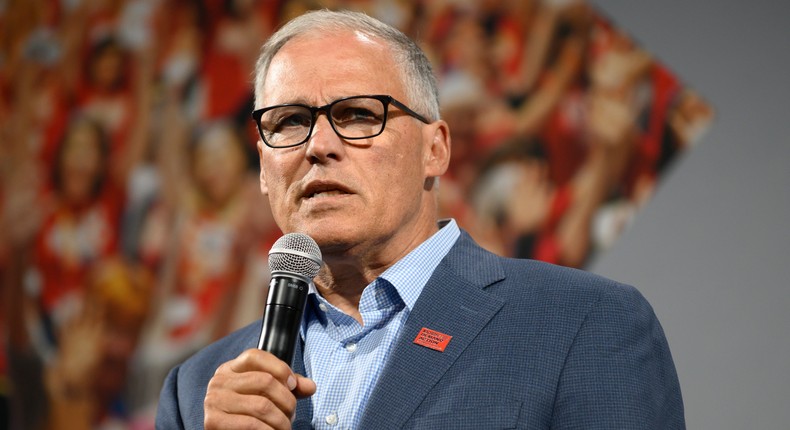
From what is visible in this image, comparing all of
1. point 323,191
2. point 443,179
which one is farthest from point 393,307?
point 443,179

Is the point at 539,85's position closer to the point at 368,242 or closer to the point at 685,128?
the point at 685,128

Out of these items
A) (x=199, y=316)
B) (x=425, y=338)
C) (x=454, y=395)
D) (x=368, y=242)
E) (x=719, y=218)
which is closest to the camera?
(x=454, y=395)

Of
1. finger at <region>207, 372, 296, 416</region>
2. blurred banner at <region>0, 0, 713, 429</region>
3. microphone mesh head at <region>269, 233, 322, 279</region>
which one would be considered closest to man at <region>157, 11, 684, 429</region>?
finger at <region>207, 372, 296, 416</region>

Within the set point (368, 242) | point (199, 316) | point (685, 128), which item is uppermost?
point (685, 128)

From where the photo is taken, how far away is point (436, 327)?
5.09 feet

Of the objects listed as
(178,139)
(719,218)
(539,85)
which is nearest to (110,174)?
(178,139)

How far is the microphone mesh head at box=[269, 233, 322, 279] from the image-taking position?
135 centimetres

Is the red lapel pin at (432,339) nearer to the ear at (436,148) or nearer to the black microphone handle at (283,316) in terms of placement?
the black microphone handle at (283,316)

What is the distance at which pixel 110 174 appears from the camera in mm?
3629

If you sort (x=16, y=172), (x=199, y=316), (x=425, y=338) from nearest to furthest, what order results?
1. (x=425, y=338)
2. (x=199, y=316)
3. (x=16, y=172)

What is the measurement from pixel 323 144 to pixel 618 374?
2.34ft

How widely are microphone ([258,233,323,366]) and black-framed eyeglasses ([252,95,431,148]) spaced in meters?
0.33

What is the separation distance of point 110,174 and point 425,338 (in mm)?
2529

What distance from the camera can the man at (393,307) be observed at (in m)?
1.37
